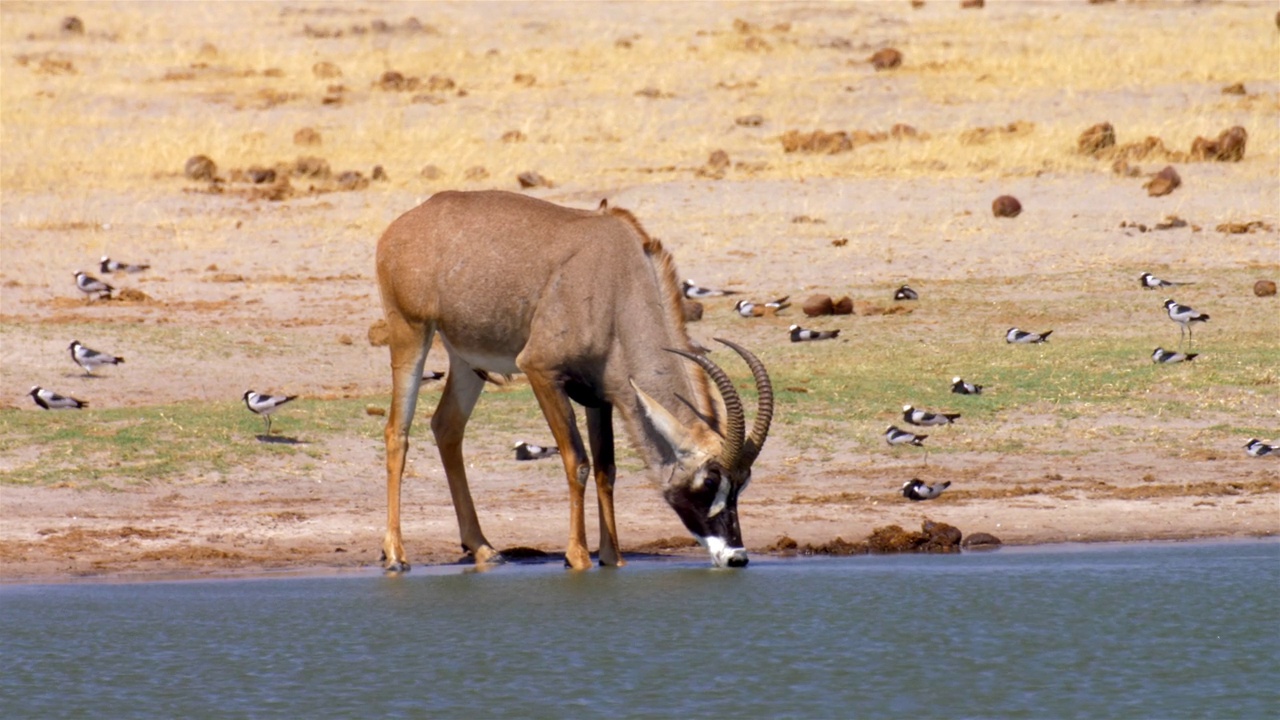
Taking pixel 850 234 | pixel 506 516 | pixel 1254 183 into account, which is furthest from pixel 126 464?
pixel 1254 183

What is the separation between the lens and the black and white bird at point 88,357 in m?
15.2

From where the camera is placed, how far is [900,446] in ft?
44.0

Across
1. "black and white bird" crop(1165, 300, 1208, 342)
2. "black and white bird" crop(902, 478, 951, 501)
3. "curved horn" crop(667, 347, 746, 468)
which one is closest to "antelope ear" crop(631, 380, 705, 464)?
"curved horn" crop(667, 347, 746, 468)

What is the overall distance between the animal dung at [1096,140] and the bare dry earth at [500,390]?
3.97ft

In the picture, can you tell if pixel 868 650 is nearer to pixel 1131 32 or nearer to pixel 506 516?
pixel 506 516

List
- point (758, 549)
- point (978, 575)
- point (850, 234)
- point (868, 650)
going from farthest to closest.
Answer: point (850, 234)
point (758, 549)
point (978, 575)
point (868, 650)

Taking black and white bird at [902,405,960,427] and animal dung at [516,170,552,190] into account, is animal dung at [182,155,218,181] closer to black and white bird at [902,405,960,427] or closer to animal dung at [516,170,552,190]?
animal dung at [516,170,552,190]

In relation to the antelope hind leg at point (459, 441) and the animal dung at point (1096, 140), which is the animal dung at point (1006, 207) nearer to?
the animal dung at point (1096, 140)

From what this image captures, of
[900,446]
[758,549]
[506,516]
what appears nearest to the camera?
[758,549]

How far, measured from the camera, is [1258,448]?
1299 centimetres

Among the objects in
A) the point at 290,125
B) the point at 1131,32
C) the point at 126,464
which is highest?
the point at 1131,32

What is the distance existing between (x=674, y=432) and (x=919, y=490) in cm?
246

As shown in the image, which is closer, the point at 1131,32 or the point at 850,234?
the point at 850,234

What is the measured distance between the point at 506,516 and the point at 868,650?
393 centimetres
